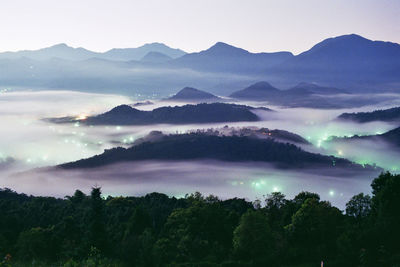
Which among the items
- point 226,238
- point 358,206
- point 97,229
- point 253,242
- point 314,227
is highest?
point 358,206

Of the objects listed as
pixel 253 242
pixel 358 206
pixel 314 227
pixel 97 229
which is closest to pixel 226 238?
pixel 253 242

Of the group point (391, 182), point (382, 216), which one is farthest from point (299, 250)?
point (391, 182)

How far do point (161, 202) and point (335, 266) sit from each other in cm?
7952

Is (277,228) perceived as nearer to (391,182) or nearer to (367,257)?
(391,182)

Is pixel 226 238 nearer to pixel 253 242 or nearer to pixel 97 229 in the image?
pixel 253 242

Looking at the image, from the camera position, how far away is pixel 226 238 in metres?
79.9

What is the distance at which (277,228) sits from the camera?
83312 millimetres

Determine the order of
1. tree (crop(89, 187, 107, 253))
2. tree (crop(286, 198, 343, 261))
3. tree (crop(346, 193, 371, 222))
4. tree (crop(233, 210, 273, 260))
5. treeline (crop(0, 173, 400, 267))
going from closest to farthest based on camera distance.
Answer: treeline (crop(0, 173, 400, 267))
tree (crop(89, 187, 107, 253))
tree (crop(233, 210, 273, 260))
tree (crop(286, 198, 343, 261))
tree (crop(346, 193, 371, 222))

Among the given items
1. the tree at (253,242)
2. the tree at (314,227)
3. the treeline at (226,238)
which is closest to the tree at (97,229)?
the treeline at (226,238)

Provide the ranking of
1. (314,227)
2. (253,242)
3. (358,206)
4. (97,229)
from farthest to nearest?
(358,206) < (314,227) < (253,242) < (97,229)

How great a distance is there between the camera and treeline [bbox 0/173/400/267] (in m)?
57.3

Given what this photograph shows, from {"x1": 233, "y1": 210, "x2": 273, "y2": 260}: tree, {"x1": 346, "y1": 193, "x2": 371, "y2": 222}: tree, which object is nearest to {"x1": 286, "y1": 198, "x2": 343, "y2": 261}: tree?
{"x1": 233, "y1": 210, "x2": 273, "y2": 260}: tree

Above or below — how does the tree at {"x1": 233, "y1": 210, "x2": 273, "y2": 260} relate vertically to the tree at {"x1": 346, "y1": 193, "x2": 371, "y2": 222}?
below

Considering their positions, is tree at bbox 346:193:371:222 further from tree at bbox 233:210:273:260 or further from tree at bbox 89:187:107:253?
tree at bbox 89:187:107:253
